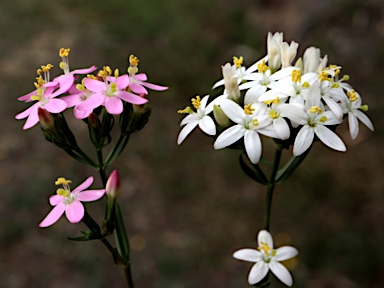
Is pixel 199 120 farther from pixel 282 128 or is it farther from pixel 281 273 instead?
pixel 281 273

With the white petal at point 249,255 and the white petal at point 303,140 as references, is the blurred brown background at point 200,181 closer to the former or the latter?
the white petal at point 249,255

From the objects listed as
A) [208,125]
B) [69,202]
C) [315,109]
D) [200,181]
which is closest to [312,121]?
[315,109]

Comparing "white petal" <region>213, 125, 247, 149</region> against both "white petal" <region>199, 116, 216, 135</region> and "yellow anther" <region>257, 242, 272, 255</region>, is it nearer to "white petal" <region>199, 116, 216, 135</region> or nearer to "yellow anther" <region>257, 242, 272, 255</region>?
"white petal" <region>199, 116, 216, 135</region>

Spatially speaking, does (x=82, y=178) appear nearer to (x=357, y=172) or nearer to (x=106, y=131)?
(x=357, y=172)

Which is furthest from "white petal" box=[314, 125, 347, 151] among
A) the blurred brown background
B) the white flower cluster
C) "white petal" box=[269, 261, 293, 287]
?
the blurred brown background

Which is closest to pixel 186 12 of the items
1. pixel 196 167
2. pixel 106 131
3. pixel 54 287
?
pixel 196 167

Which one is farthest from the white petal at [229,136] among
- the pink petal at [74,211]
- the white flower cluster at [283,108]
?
the pink petal at [74,211]
